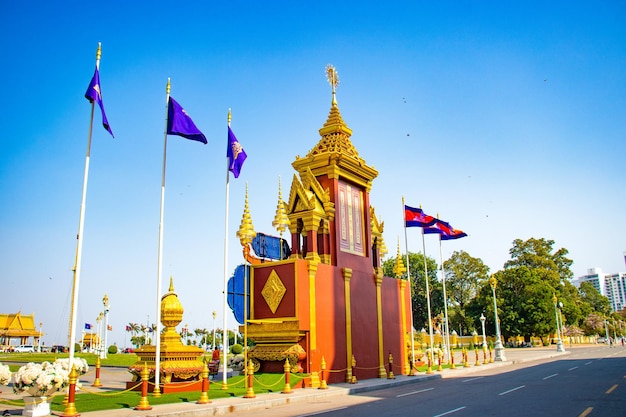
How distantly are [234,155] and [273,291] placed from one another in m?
5.81

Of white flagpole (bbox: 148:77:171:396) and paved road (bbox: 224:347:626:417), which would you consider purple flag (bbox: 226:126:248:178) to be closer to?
white flagpole (bbox: 148:77:171:396)

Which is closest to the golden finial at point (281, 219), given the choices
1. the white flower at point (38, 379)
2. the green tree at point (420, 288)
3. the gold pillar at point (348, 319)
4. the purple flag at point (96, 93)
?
the gold pillar at point (348, 319)

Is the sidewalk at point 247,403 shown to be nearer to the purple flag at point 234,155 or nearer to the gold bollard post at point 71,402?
the gold bollard post at point 71,402

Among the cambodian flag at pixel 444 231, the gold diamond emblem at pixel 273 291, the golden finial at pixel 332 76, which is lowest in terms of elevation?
the gold diamond emblem at pixel 273 291

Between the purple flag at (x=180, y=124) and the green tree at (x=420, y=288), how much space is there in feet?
196

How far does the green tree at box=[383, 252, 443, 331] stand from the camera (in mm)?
75125

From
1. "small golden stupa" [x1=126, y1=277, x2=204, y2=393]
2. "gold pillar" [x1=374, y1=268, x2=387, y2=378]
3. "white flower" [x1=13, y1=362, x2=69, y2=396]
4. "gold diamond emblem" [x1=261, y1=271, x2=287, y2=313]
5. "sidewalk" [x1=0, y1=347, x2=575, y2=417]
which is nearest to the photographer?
"white flower" [x1=13, y1=362, x2=69, y2=396]

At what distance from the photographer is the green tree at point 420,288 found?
246 feet

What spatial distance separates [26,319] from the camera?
259ft

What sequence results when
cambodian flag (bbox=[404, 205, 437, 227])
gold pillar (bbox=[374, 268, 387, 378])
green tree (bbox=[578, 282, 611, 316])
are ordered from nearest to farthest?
gold pillar (bbox=[374, 268, 387, 378])
cambodian flag (bbox=[404, 205, 437, 227])
green tree (bbox=[578, 282, 611, 316])

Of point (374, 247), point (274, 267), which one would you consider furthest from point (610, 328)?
point (274, 267)

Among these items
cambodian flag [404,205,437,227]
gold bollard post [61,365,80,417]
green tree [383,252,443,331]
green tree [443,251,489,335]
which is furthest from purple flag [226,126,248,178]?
green tree [443,251,489,335]

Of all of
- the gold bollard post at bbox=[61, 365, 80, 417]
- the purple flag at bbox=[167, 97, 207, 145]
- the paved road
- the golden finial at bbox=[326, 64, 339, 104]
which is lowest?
the paved road

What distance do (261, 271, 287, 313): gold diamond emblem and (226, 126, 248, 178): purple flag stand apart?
468 centimetres
